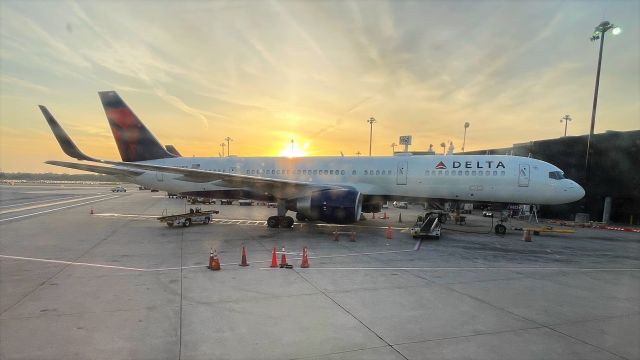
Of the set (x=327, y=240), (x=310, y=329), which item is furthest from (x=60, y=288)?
(x=327, y=240)

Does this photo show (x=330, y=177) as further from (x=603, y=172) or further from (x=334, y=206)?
(x=603, y=172)

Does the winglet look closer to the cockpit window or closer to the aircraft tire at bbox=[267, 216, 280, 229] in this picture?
the aircraft tire at bbox=[267, 216, 280, 229]

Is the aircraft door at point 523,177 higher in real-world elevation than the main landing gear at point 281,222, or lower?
higher

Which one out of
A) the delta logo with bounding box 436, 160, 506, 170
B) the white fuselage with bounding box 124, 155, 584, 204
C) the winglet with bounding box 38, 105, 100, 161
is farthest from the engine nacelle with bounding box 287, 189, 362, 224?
the winglet with bounding box 38, 105, 100, 161

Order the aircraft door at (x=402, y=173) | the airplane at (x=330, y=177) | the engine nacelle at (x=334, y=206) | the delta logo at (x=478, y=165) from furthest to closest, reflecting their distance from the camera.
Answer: the aircraft door at (x=402, y=173), the delta logo at (x=478, y=165), the airplane at (x=330, y=177), the engine nacelle at (x=334, y=206)

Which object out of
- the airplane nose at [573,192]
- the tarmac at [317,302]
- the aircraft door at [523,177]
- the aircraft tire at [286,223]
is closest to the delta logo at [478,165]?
the aircraft door at [523,177]

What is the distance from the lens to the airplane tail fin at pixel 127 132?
77.4 ft

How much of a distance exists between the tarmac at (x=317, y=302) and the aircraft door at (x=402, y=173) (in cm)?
606

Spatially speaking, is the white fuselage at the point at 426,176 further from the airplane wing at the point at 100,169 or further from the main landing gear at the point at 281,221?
the main landing gear at the point at 281,221

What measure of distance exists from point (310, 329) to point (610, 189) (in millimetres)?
32296

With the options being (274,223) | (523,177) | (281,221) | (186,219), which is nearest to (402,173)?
(523,177)

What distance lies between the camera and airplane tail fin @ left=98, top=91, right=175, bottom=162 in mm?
23578

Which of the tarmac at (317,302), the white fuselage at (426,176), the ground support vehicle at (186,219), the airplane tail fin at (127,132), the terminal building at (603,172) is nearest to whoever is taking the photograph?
the tarmac at (317,302)

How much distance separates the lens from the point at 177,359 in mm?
5328
